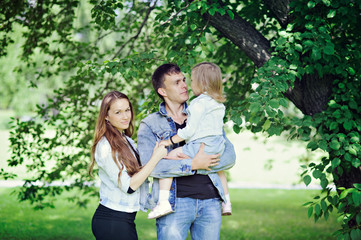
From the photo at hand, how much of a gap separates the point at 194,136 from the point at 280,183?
12761 millimetres

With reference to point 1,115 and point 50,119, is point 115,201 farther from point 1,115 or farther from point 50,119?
point 1,115

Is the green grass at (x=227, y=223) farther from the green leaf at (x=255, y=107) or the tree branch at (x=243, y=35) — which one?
the green leaf at (x=255, y=107)

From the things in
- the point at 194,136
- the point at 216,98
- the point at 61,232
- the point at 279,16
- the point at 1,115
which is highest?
the point at 1,115

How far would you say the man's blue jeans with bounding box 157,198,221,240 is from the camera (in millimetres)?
2691

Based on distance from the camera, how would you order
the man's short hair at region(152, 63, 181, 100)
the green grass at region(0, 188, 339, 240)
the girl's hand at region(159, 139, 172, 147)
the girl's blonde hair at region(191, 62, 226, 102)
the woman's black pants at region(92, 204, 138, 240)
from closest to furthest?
the woman's black pants at region(92, 204, 138, 240), the girl's hand at region(159, 139, 172, 147), the girl's blonde hair at region(191, 62, 226, 102), the man's short hair at region(152, 63, 181, 100), the green grass at region(0, 188, 339, 240)

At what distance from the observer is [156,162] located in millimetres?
2684

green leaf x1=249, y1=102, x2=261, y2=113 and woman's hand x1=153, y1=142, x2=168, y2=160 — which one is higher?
green leaf x1=249, y1=102, x2=261, y2=113

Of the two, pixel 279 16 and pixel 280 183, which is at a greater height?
pixel 279 16

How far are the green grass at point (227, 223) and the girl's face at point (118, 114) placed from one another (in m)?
3.74

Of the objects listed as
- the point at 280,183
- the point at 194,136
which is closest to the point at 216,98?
the point at 194,136

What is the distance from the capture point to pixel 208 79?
2891 millimetres

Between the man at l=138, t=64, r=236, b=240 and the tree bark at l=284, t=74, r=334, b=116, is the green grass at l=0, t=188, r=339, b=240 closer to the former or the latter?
the tree bark at l=284, t=74, r=334, b=116

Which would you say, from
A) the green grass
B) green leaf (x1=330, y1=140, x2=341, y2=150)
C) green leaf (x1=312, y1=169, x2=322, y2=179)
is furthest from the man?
the green grass

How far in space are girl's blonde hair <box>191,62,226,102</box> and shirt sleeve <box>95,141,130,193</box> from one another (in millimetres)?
769
